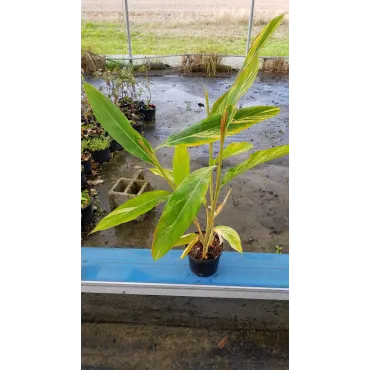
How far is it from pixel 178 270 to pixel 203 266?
12cm

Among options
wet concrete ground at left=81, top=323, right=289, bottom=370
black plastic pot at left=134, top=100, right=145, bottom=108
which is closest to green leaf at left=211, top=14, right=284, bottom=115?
wet concrete ground at left=81, top=323, right=289, bottom=370

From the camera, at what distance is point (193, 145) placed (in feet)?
2.34

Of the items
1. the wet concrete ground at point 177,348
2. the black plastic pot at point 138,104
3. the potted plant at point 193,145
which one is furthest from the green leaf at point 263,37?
the black plastic pot at point 138,104

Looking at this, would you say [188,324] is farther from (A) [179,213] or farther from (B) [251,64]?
(B) [251,64]

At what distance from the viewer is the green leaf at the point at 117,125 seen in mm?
785

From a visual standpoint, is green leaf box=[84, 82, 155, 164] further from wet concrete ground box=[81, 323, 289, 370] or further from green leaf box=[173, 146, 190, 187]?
wet concrete ground box=[81, 323, 289, 370]

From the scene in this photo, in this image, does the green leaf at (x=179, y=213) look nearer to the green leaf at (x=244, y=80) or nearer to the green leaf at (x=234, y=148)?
Answer: the green leaf at (x=244, y=80)

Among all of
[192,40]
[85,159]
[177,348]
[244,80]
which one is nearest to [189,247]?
[177,348]

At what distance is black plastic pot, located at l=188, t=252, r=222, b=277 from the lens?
1.12m

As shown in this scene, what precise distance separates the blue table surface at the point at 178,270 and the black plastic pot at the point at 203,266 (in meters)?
0.02

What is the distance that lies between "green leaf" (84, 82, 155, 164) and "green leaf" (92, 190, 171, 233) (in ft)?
0.37
